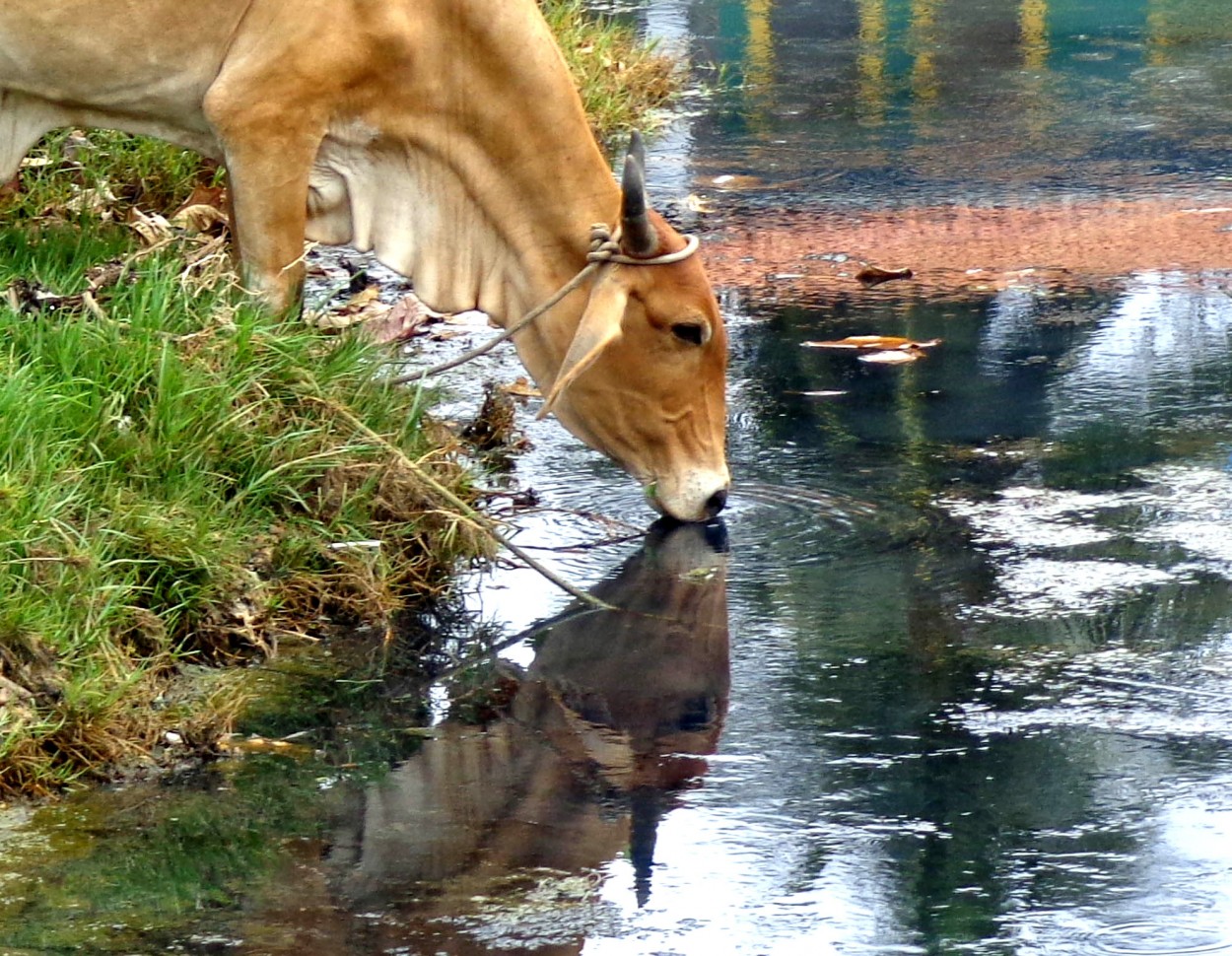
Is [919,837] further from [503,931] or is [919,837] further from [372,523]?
[372,523]

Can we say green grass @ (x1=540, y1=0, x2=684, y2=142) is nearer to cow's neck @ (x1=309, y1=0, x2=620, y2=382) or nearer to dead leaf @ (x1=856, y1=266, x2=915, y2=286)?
dead leaf @ (x1=856, y1=266, x2=915, y2=286)

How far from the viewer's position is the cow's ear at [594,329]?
16.5 ft

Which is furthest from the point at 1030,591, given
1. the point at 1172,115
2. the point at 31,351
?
the point at 1172,115

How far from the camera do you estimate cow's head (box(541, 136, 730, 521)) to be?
5.30 metres

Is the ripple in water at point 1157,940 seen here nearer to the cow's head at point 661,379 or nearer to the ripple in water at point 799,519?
the ripple in water at point 799,519

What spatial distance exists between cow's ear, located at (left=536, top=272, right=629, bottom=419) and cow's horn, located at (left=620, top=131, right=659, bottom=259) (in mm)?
105

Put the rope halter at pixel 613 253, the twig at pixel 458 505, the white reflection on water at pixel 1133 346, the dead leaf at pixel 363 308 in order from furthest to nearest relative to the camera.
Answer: the dead leaf at pixel 363 308, the white reflection on water at pixel 1133 346, the rope halter at pixel 613 253, the twig at pixel 458 505

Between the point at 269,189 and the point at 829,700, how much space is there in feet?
7.02

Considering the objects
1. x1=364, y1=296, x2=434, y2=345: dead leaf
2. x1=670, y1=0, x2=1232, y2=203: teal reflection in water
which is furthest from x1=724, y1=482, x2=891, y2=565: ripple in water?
x1=670, y1=0, x2=1232, y2=203: teal reflection in water

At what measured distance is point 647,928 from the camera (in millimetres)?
3240

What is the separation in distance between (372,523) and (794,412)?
1.75 meters

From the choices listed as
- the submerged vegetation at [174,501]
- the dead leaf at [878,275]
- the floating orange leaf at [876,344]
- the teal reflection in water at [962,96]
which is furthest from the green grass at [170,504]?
the teal reflection in water at [962,96]

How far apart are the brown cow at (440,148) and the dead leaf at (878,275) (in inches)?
89.4

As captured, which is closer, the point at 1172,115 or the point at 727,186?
the point at 727,186
